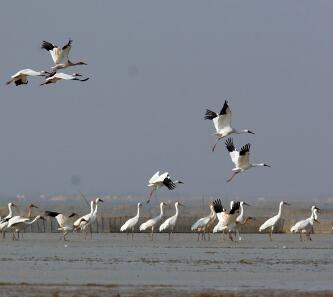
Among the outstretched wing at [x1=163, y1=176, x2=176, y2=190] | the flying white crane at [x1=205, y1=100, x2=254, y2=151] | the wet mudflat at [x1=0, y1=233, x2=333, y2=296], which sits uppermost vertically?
the flying white crane at [x1=205, y1=100, x2=254, y2=151]

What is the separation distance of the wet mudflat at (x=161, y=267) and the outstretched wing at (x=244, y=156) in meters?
2.42

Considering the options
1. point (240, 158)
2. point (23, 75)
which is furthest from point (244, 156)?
point (23, 75)

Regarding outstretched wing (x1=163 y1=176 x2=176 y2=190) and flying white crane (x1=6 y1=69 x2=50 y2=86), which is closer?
flying white crane (x1=6 y1=69 x2=50 y2=86)

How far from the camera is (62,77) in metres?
28.4

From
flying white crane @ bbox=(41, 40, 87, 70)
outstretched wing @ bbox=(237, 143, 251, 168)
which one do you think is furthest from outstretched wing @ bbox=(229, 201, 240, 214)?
flying white crane @ bbox=(41, 40, 87, 70)

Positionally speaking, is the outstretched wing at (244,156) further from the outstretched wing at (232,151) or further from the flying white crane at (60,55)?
the flying white crane at (60,55)

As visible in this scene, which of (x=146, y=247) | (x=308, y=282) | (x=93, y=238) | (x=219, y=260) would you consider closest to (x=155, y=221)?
(x=93, y=238)

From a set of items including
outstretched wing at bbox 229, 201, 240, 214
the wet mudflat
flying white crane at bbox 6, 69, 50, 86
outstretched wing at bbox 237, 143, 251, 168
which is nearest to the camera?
the wet mudflat

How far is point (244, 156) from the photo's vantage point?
3419cm

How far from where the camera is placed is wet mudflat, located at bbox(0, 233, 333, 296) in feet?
69.1

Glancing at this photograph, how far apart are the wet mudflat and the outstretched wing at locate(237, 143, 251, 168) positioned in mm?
2415

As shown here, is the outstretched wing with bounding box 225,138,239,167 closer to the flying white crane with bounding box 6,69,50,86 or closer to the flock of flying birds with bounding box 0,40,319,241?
the flock of flying birds with bounding box 0,40,319,241

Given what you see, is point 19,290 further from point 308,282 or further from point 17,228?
point 17,228

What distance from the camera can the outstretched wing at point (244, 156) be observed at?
111 ft
